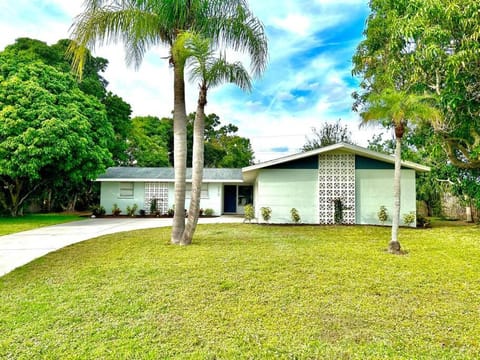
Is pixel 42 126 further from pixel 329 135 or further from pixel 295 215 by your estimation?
pixel 329 135

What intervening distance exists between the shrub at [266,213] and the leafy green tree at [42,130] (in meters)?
8.88

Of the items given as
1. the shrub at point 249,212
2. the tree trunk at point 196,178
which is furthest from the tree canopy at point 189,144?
the tree trunk at point 196,178

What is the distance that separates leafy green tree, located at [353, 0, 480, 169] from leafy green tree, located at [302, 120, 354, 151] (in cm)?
1274

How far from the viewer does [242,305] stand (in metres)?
4.12

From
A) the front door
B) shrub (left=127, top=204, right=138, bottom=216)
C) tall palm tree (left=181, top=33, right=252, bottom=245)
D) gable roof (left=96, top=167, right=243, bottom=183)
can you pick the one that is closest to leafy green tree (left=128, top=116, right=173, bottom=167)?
gable roof (left=96, top=167, right=243, bottom=183)

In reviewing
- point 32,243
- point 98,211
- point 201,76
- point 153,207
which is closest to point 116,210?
point 98,211

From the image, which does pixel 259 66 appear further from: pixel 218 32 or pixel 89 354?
pixel 89 354

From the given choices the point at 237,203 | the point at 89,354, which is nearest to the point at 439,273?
the point at 89,354

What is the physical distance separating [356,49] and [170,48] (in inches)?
372

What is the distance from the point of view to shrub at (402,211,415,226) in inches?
501

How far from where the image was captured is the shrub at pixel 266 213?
13.4 m

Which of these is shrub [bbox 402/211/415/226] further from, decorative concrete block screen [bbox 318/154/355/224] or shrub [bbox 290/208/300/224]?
shrub [bbox 290/208/300/224]

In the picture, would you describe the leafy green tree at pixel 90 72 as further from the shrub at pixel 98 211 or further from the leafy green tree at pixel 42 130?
the shrub at pixel 98 211

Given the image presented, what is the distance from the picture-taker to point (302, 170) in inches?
527
